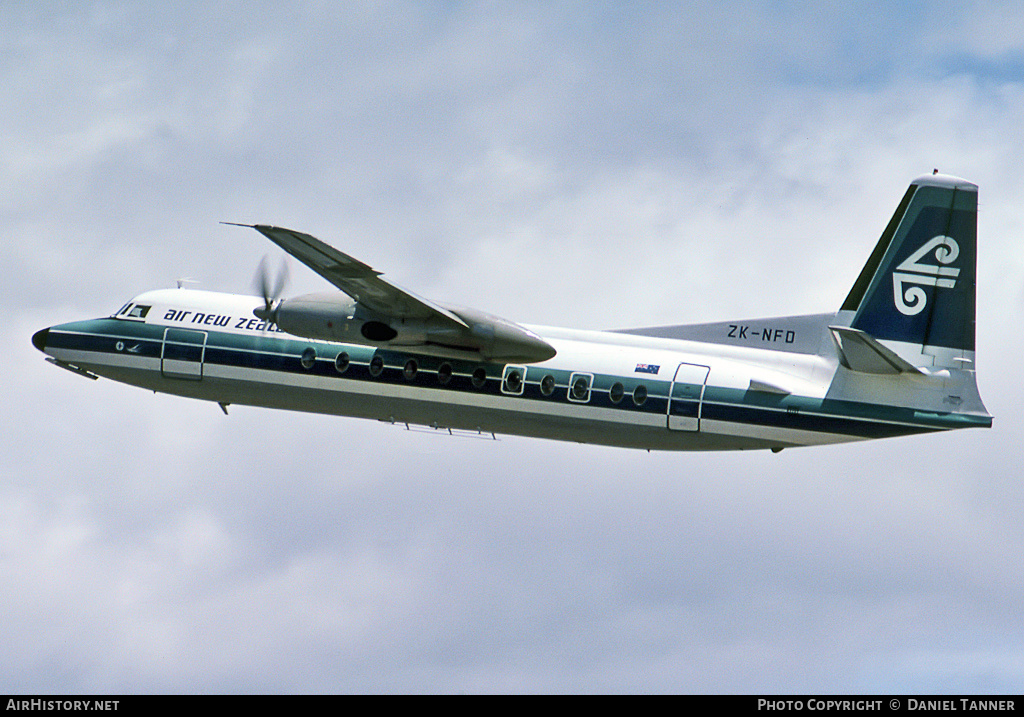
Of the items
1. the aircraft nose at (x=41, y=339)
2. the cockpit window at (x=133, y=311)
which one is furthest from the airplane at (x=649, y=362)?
the aircraft nose at (x=41, y=339)

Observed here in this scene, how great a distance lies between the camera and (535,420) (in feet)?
104

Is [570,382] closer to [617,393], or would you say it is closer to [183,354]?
[617,393]

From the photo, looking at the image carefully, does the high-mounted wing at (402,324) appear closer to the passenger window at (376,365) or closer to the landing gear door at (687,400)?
the passenger window at (376,365)

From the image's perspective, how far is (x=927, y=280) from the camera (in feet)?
99.5

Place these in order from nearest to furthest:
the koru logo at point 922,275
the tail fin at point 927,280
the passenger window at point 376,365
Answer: the tail fin at point 927,280, the koru logo at point 922,275, the passenger window at point 376,365

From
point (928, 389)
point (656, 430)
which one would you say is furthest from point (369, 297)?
point (928, 389)

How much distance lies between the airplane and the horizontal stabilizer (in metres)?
0.04

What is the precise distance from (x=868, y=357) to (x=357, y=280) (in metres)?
10.6

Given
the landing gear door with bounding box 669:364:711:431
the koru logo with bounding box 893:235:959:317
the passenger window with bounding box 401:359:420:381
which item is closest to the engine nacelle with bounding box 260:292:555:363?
the passenger window with bounding box 401:359:420:381

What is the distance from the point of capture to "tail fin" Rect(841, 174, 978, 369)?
3002cm

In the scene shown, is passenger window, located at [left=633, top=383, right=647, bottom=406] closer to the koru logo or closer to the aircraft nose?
the koru logo

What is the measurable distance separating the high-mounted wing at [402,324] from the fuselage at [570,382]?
52 centimetres

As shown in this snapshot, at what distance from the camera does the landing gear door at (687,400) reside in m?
30.5
